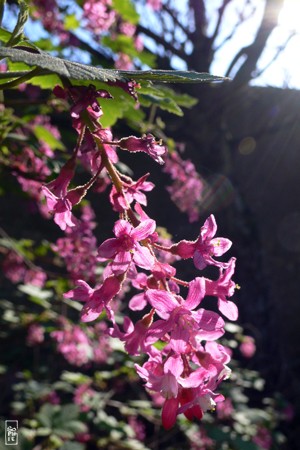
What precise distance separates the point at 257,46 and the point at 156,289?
175 inches

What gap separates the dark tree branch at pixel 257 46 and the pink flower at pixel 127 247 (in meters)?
4.05

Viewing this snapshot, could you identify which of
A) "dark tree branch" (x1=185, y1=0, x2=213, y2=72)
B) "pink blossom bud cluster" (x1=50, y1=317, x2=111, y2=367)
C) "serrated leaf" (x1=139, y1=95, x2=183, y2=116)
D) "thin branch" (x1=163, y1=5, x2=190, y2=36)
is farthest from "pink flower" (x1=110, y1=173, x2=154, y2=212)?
"thin branch" (x1=163, y1=5, x2=190, y2=36)

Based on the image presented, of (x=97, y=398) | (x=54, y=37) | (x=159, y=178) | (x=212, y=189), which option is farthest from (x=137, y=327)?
(x=159, y=178)

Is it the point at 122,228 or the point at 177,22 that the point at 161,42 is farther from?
the point at 122,228

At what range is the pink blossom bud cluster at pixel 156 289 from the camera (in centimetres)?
78

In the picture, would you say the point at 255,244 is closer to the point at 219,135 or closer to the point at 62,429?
the point at 219,135

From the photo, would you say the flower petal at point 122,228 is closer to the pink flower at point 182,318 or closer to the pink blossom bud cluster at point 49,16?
the pink flower at point 182,318

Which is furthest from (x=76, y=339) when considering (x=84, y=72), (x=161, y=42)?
(x=161, y=42)

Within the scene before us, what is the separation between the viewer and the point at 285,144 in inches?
340

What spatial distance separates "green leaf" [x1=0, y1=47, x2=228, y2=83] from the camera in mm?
668

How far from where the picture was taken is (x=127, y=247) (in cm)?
80

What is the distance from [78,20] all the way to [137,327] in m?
3.19

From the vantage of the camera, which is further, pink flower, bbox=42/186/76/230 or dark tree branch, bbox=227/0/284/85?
dark tree branch, bbox=227/0/284/85

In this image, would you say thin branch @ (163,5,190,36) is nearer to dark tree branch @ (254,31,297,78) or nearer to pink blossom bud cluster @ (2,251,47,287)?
dark tree branch @ (254,31,297,78)
